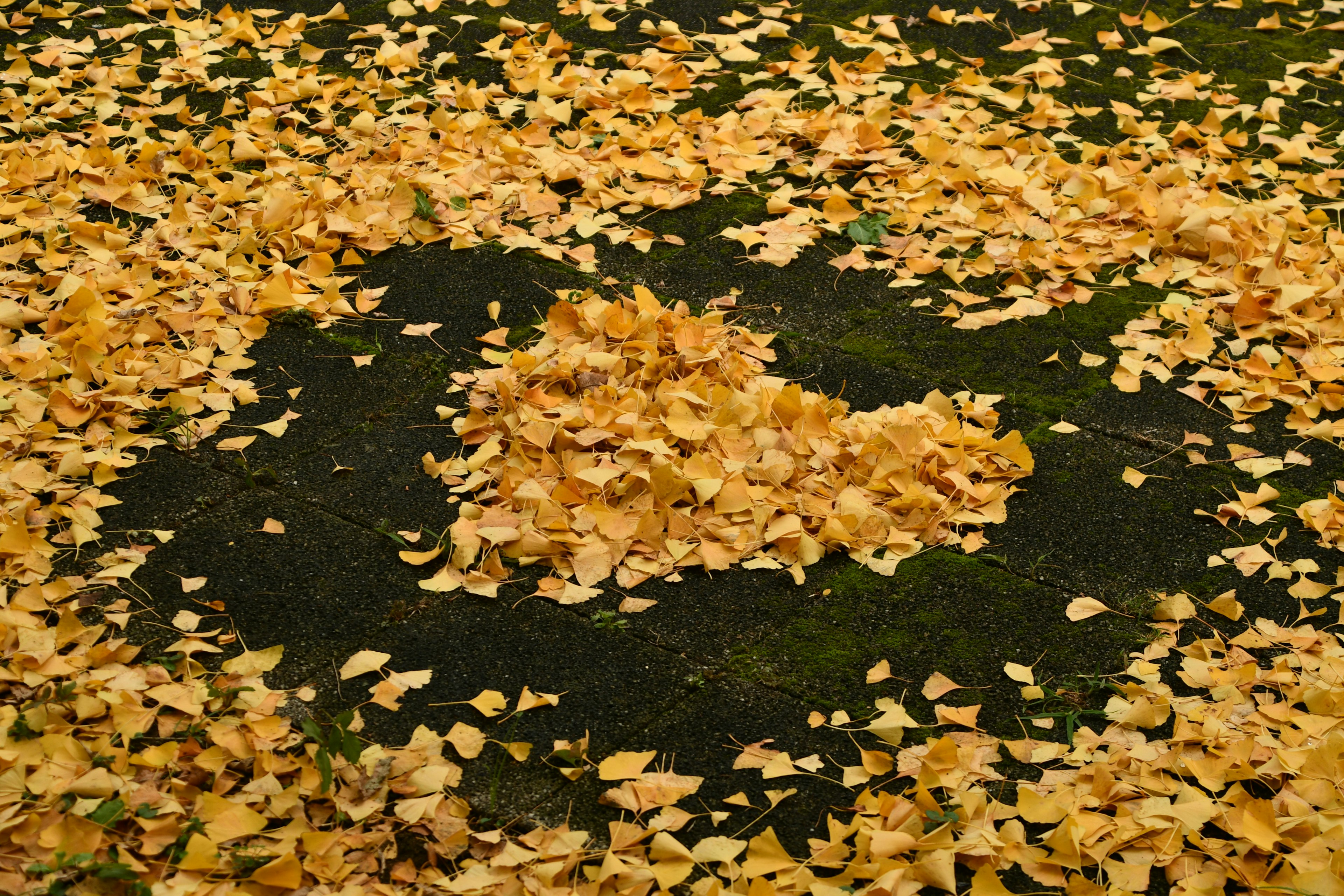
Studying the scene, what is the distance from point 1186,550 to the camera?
2.53m

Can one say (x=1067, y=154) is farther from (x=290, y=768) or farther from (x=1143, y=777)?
(x=290, y=768)

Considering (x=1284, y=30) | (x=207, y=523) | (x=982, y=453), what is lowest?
(x=207, y=523)

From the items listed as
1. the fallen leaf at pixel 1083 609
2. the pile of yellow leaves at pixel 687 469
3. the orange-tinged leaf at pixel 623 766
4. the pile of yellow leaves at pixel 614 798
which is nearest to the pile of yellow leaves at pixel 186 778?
the pile of yellow leaves at pixel 614 798

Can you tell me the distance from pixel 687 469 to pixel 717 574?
9.1 inches

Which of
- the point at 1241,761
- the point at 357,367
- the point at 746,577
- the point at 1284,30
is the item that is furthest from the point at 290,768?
the point at 1284,30

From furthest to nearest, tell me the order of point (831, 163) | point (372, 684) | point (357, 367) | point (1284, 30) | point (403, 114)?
point (1284, 30), point (403, 114), point (831, 163), point (357, 367), point (372, 684)

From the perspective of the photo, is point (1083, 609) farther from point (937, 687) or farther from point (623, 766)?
point (623, 766)

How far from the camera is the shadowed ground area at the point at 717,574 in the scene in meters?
2.17

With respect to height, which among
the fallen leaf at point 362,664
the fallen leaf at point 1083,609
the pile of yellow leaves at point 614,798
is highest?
the fallen leaf at point 1083,609

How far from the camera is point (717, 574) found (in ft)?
8.15

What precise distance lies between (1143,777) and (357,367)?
6.57 ft

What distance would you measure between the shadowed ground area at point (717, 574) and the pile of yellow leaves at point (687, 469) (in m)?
0.06

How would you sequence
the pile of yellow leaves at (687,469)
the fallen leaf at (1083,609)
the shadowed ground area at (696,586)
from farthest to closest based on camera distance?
the pile of yellow leaves at (687,469), the fallen leaf at (1083,609), the shadowed ground area at (696,586)

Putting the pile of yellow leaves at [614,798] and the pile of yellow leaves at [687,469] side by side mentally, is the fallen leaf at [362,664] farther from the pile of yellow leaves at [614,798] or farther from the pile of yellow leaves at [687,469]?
the pile of yellow leaves at [687,469]
